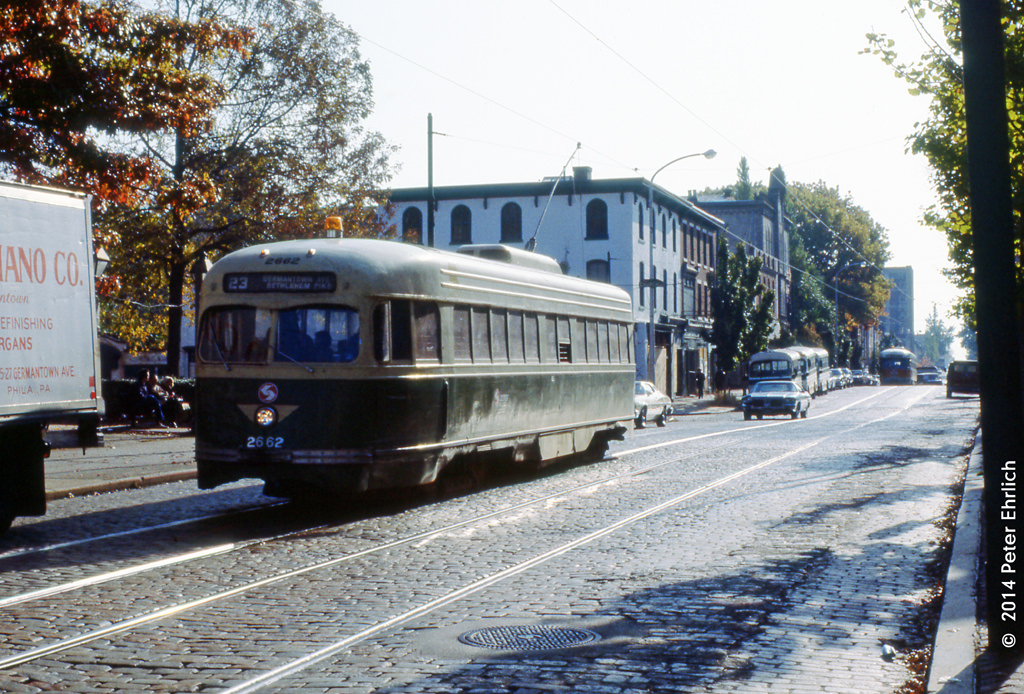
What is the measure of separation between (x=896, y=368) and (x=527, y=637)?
9567 cm

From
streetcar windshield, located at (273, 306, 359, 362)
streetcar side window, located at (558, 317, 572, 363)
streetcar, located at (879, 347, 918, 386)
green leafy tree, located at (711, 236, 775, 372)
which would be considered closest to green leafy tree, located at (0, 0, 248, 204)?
streetcar windshield, located at (273, 306, 359, 362)

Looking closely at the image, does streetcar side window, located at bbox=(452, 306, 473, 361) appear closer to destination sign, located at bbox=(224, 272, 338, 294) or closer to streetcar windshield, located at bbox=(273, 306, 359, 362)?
streetcar windshield, located at bbox=(273, 306, 359, 362)

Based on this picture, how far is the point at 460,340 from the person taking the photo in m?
14.0

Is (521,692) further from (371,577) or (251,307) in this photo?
(251,307)

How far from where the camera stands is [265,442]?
11992mm

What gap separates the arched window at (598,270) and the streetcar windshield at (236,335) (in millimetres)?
42168

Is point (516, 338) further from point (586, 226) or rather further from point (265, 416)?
point (586, 226)

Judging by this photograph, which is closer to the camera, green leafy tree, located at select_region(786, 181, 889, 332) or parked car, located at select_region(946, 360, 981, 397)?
parked car, located at select_region(946, 360, 981, 397)

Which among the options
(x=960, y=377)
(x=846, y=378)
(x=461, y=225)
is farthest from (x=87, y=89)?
(x=846, y=378)

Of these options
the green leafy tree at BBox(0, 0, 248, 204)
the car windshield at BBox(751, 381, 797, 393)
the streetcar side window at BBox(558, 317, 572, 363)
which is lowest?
the car windshield at BBox(751, 381, 797, 393)

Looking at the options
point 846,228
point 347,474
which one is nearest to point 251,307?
point 347,474

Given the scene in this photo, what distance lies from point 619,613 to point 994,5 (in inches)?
164

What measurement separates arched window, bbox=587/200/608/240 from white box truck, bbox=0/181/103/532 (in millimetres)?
44001

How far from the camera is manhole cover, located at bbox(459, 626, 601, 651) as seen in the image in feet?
21.1
